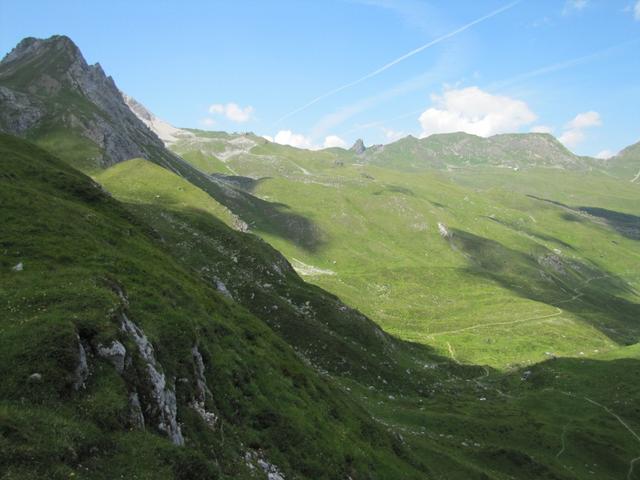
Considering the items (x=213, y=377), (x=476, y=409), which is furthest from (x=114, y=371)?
(x=476, y=409)

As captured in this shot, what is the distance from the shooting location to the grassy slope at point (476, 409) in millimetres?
70062

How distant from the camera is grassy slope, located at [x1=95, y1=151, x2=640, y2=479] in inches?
2758

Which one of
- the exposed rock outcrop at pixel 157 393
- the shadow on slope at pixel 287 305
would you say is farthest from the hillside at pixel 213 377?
the shadow on slope at pixel 287 305

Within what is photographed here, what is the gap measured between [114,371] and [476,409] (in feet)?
274

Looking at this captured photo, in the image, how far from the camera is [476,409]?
91.9 metres

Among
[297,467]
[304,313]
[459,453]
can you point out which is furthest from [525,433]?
[297,467]

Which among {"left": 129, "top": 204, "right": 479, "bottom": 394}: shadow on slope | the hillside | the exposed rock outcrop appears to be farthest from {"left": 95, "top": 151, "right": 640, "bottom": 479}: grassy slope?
the exposed rock outcrop

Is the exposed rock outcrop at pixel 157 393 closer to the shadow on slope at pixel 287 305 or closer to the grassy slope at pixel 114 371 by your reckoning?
the grassy slope at pixel 114 371

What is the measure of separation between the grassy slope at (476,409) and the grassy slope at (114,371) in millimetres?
20137

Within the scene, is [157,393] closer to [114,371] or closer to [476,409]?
[114,371]

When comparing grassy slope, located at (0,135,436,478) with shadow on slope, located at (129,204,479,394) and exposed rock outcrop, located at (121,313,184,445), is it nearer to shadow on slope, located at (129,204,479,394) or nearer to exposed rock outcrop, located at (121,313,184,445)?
exposed rock outcrop, located at (121,313,184,445)

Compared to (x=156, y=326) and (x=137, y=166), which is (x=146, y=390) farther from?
(x=137, y=166)

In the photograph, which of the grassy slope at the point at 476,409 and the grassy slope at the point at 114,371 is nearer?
the grassy slope at the point at 114,371

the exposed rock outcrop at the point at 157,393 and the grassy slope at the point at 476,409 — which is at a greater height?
the exposed rock outcrop at the point at 157,393
